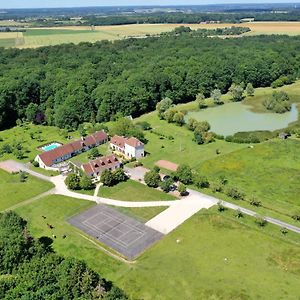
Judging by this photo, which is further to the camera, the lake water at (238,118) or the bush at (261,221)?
the lake water at (238,118)

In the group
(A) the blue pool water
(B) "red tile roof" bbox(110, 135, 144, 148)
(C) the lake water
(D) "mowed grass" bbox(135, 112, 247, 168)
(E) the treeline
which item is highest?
(E) the treeline

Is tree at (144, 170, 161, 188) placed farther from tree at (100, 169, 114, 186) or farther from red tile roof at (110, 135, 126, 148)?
red tile roof at (110, 135, 126, 148)

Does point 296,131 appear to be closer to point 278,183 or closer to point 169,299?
point 278,183

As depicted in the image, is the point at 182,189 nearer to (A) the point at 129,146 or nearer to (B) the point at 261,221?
(B) the point at 261,221

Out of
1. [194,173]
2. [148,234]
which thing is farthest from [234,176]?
[148,234]

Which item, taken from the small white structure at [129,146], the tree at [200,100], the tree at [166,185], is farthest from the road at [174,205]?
the tree at [200,100]

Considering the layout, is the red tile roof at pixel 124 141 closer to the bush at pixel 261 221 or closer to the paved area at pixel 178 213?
the paved area at pixel 178 213

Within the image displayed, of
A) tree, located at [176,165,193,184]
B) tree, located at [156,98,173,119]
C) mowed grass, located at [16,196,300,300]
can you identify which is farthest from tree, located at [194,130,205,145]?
mowed grass, located at [16,196,300,300]

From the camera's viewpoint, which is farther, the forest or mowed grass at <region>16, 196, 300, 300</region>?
the forest
